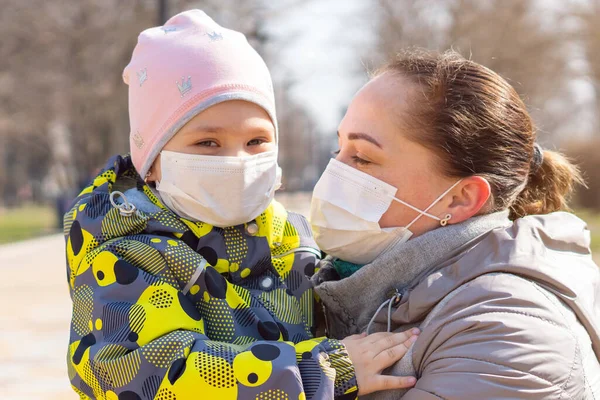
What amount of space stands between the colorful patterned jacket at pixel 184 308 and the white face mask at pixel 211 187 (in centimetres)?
5

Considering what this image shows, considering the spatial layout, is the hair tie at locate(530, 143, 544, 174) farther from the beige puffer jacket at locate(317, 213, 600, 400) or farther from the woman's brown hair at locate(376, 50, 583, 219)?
the beige puffer jacket at locate(317, 213, 600, 400)

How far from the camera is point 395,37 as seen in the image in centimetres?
2752

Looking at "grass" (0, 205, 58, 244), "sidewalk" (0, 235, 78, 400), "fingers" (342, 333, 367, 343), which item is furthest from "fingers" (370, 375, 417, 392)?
"grass" (0, 205, 58, 244)

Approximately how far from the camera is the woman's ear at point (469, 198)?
2412 millimetres

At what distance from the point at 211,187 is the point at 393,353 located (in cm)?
84

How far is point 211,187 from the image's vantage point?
2537 millimetres

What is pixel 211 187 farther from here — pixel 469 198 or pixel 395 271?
pixel 469 198

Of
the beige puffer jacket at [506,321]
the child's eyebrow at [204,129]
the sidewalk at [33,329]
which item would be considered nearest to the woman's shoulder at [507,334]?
the beige puffer jacket at [506,321]

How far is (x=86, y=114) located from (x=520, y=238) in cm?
2422

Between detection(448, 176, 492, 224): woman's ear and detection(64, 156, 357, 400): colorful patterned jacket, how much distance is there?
57 centimetres

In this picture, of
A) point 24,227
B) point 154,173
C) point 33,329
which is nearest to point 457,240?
point 154,173

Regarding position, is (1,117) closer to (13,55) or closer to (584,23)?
(13,55)

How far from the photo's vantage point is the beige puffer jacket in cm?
195

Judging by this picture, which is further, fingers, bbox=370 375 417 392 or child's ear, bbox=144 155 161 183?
child's ear, bbox=144 155 161 183
